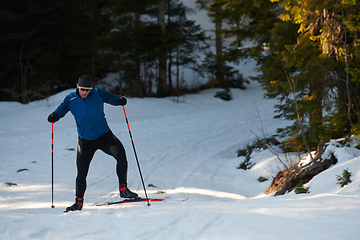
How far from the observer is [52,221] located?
3.28 m

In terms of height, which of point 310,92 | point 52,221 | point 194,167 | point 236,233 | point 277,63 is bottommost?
point 194,167

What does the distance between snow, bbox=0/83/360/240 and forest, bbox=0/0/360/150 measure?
5.56 feet

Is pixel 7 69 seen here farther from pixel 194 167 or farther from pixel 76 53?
pixel 194 167

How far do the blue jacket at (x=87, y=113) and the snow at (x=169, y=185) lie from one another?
1078 millimetres

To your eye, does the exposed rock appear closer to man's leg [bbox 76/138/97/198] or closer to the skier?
the skier

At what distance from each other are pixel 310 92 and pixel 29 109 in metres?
12.2

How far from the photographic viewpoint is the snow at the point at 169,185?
112 inches

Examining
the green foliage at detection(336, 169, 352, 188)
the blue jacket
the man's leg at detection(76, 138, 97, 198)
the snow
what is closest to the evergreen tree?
the snow

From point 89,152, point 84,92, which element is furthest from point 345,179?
point 84,92

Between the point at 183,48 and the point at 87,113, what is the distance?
59.7 ft

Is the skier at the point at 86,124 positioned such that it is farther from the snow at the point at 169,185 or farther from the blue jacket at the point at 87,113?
the snow at the point at 169,185

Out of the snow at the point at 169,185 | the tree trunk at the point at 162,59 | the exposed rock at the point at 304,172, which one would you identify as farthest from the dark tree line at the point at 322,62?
the tree trunk at the point at 162,59

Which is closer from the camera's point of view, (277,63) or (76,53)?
(277,63)

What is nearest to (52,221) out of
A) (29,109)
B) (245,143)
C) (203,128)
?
(245,143)
